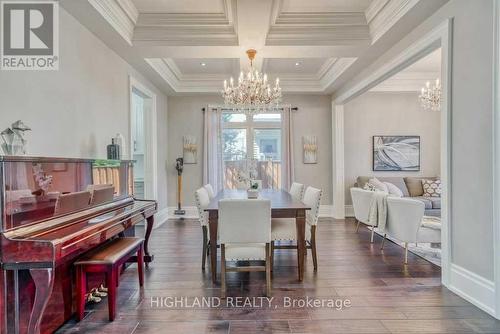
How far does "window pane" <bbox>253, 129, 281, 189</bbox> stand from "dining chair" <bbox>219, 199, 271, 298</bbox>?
3979 mm

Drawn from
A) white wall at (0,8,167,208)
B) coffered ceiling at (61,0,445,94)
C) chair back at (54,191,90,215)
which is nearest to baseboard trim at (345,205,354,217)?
coffered ceiling at (61,0,445,94)

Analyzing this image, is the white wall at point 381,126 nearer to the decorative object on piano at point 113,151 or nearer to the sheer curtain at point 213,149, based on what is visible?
Answer: the sheer curtain at point 213,149

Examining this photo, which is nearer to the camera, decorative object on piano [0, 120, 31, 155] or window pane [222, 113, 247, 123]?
decorative object on piano [0, 120, 31, 155]

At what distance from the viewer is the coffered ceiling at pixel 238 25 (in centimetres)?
314

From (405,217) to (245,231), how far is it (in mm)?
2192

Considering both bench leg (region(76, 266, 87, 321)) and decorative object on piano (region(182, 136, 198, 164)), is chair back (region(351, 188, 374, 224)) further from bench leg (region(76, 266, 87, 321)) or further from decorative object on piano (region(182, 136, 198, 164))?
bench leg (region(76, 266, 87, 321))

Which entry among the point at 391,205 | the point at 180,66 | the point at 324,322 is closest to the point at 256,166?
the point at 180,66

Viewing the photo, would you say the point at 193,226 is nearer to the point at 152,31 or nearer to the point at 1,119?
the point at 152,31

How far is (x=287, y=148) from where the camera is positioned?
260 inches

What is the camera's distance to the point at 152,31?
3.71 metres

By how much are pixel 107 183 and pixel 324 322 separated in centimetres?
240

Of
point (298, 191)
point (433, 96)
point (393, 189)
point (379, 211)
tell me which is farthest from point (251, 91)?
point (393, 189)

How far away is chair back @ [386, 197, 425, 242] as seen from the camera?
355cm

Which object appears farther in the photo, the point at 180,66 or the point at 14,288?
the point at 180,66
